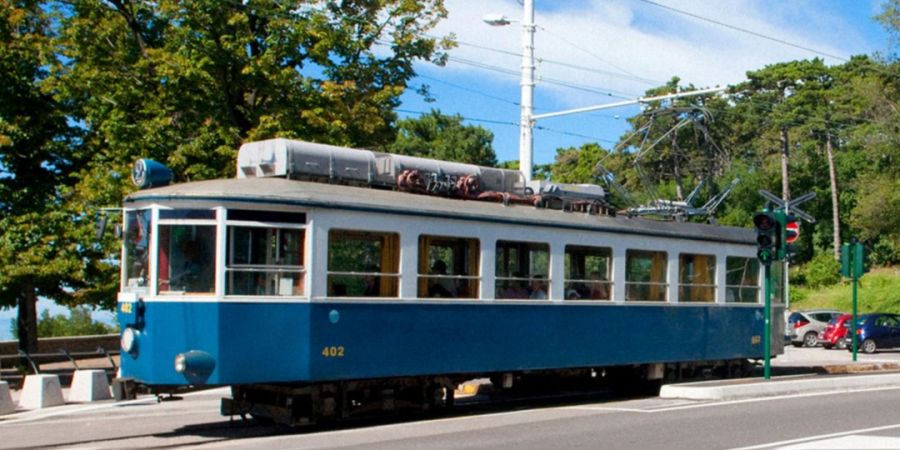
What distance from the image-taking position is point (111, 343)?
3036 centimetres

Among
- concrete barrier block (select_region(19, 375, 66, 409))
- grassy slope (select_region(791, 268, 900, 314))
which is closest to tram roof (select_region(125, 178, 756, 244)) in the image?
concrete barrier block (select_region(19, 375, 66, 409))

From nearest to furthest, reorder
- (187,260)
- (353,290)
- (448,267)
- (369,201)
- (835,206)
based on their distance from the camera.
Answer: (187,260) → (353,290) → (369,201) → (448,267) → (835,206)

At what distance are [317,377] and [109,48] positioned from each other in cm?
1313

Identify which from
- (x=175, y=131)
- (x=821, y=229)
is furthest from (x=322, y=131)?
(x=821, y=229)

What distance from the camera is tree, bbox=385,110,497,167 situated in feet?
195

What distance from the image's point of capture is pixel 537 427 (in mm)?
13422

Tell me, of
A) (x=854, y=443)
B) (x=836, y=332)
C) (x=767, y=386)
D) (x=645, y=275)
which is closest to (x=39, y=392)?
(x=645, y=275)

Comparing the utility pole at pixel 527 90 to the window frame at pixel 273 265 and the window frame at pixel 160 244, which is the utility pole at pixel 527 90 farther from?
the window frame at pixel 160 244

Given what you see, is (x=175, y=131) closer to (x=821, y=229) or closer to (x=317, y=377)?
(x=317, y=377)

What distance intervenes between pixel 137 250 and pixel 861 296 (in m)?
43.4

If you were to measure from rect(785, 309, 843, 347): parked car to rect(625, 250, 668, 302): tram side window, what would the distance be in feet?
70.6

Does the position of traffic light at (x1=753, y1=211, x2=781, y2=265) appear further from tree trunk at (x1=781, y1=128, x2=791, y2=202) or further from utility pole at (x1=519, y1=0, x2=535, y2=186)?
tree trunk at (x1=781, y1=128, x2=791, y2=202)

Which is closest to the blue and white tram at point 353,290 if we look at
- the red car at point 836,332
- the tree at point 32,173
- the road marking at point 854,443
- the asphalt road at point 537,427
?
the asphalt road at point 537,427

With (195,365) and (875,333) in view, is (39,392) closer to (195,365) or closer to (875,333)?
(195,365)
